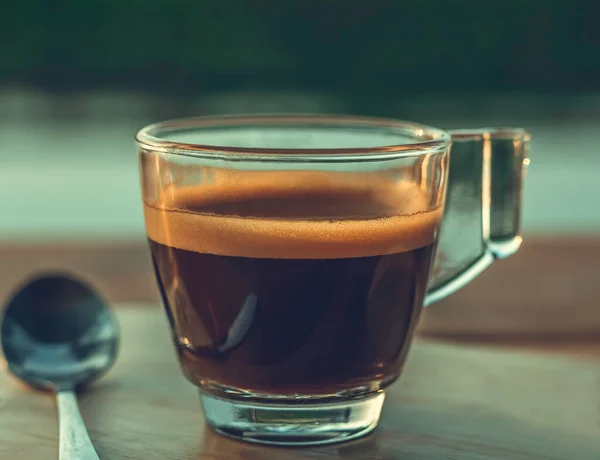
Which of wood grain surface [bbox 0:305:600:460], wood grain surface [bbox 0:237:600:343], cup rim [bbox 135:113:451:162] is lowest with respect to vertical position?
wood grain surface [bbox 0:237:600:343]

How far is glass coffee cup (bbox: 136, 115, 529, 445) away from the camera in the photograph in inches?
19.9

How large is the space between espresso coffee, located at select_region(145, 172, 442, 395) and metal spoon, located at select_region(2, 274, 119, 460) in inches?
5.5

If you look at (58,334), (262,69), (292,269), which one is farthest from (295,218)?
(262,69)

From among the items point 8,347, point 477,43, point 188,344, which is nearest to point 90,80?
point 477,43

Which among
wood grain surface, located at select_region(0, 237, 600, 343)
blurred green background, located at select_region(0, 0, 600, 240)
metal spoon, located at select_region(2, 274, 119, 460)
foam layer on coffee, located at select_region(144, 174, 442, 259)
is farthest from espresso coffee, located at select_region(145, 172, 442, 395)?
blurred green background, located at select_region(0, 0, 600, 240)

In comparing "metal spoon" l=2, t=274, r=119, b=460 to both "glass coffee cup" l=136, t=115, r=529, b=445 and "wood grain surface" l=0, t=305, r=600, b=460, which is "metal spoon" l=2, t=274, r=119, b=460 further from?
"glass coffee cup" l=136, t=115, r=529, b=445

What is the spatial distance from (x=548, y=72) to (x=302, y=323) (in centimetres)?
153

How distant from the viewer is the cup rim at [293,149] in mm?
488

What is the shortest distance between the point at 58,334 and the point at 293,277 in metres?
0.27

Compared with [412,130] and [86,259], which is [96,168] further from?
[412,130]

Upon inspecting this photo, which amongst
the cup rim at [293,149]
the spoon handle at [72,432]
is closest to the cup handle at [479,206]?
the cup rim at [293,149]

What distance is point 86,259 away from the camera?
42.9 inches

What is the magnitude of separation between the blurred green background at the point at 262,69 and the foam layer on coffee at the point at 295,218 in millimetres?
1145

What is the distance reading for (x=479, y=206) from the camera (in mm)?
625
